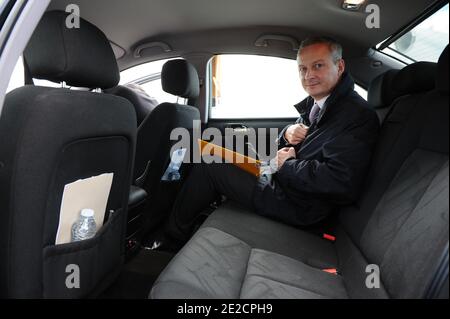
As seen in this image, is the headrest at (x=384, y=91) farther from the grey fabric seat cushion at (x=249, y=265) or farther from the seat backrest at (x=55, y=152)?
the seat backrest at (x=55, y=152)

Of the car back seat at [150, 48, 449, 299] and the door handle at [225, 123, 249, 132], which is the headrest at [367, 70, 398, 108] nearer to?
the car back seat at [150, 48, 449, 299]

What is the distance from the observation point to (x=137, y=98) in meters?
2.66

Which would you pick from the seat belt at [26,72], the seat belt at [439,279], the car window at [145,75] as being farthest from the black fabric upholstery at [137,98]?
the seat belt at [439,279]

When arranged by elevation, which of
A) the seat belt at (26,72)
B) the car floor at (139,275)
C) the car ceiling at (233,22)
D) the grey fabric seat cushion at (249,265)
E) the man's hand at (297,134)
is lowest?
the car floor at (139,275)

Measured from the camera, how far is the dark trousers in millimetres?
1822

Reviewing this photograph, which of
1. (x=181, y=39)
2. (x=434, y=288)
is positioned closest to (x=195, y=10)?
(x=181, y=39)

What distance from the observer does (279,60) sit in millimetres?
2734

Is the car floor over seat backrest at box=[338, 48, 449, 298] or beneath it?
beneath

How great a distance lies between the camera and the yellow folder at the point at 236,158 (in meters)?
1.82

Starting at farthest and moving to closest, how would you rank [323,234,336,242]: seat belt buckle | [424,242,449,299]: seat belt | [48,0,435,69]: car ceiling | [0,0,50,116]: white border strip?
[48,0,435,69]: car ceiling → [323,234,336,242]: seat belt buckle → [0,0,50,116]: white border strip → [424,242,449,299]: seat belt

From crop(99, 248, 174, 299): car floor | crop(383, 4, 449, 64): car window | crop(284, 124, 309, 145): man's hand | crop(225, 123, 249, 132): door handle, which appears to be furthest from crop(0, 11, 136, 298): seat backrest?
crop(225, 123, 249, 132): door handle

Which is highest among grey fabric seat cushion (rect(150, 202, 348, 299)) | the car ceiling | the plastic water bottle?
the car ceiling

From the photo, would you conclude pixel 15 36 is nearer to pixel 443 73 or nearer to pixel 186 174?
pixel 443 73
